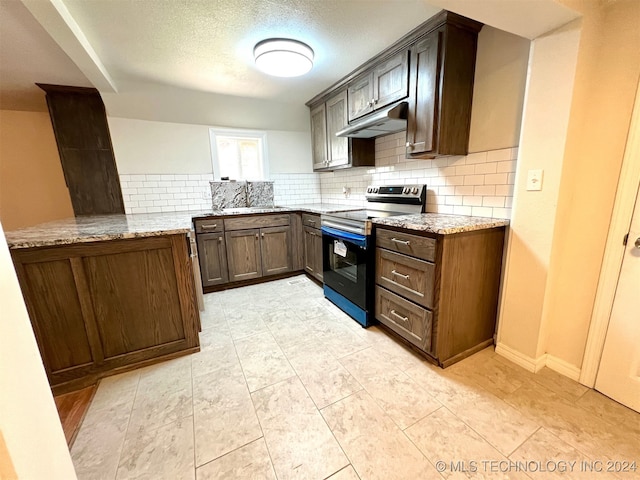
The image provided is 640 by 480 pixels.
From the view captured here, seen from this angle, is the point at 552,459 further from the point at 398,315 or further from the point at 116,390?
the point at 116,390

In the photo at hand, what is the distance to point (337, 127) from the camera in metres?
3.04

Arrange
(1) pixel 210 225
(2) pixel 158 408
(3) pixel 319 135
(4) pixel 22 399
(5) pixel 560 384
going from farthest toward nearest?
(3) pixel 319 135, (1) pixel 210 225, (5) pixel 560 384, (2) pixel 158 408, (4) pixel 22 399

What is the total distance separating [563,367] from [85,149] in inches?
191

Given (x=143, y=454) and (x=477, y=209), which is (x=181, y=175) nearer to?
(x=143, y=454)

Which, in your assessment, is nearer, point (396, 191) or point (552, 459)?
point (552, 459)

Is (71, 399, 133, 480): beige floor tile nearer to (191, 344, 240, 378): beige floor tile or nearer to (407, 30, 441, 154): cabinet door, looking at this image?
(191, 344, 240, 378): beige floor tile

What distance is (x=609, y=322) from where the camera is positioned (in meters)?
1.47

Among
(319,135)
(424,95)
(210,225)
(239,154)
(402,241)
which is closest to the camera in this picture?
(402,241)

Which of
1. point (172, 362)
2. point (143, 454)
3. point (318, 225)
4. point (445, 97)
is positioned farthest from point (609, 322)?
point (172, 362)

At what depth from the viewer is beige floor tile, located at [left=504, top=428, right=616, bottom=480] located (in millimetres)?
1104

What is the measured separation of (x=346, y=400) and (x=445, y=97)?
82.0 inches

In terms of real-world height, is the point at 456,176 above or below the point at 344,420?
above

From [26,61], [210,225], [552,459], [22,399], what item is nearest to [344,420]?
[552,459]

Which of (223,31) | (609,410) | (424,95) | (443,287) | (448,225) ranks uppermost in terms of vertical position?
(223,31)
